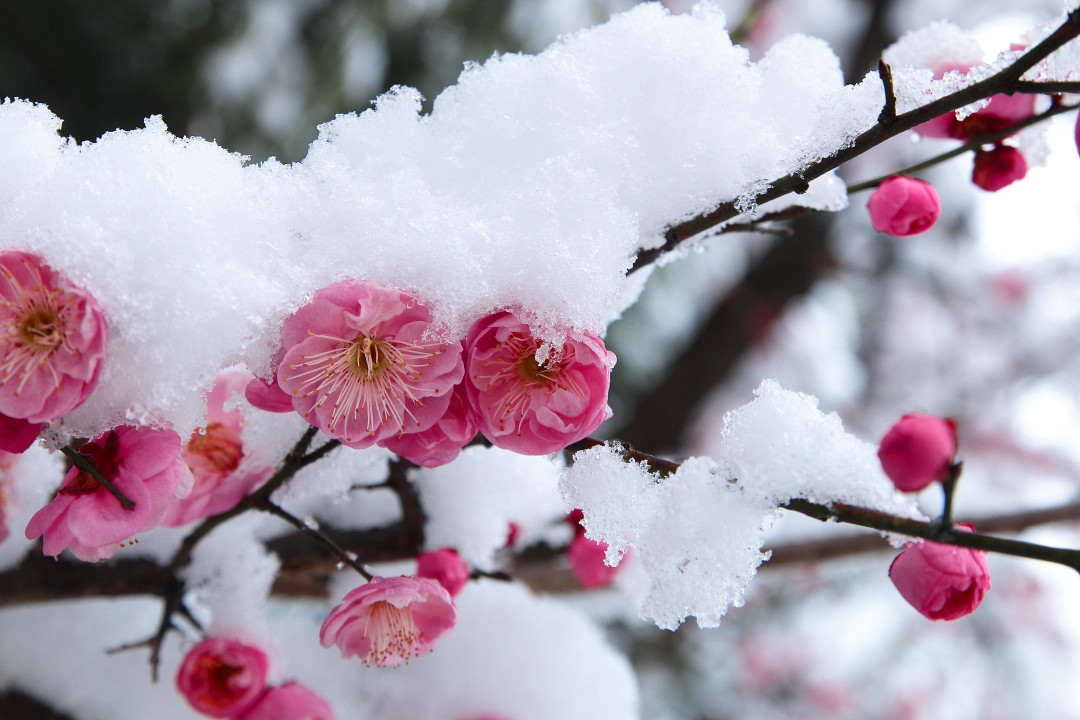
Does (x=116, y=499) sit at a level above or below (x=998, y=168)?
below

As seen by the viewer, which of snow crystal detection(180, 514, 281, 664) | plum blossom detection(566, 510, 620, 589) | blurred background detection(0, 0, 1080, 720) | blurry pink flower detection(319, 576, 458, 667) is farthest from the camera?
blurred background detection(0, 0, 1080, 720)

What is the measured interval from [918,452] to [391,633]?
494mm

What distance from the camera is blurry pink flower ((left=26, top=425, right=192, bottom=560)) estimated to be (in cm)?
57

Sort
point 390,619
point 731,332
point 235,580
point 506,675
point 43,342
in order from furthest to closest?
A: point 731,332 → point 506,675 → point 235,580 → point 390,619 → point 43,342

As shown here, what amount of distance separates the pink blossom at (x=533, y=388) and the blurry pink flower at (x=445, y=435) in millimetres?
14

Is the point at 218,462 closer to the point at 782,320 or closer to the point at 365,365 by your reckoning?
the point at 365,365

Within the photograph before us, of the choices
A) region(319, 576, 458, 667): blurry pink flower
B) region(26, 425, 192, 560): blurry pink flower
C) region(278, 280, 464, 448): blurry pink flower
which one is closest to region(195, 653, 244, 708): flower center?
region(319, 576, 458, 667): blurry pink flower

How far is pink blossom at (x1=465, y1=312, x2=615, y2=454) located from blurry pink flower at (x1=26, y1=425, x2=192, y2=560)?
0.75ft

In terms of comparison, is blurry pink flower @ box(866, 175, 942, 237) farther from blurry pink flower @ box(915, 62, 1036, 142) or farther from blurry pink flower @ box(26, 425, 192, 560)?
blurry pink flower @ box(26, 425, 192, 560)

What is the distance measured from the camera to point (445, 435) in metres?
0.60

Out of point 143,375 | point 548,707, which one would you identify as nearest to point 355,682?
point 548,707

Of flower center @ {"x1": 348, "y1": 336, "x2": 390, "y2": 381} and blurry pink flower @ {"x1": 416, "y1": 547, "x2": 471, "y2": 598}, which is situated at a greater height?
flower center @ {"x1": 348, "y1": 336, "x2": 390, "y2": 381}

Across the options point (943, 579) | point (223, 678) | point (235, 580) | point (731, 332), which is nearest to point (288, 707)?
point (223, 678)

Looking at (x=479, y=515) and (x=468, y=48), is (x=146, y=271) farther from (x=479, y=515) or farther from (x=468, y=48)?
(x=468, y=48)
